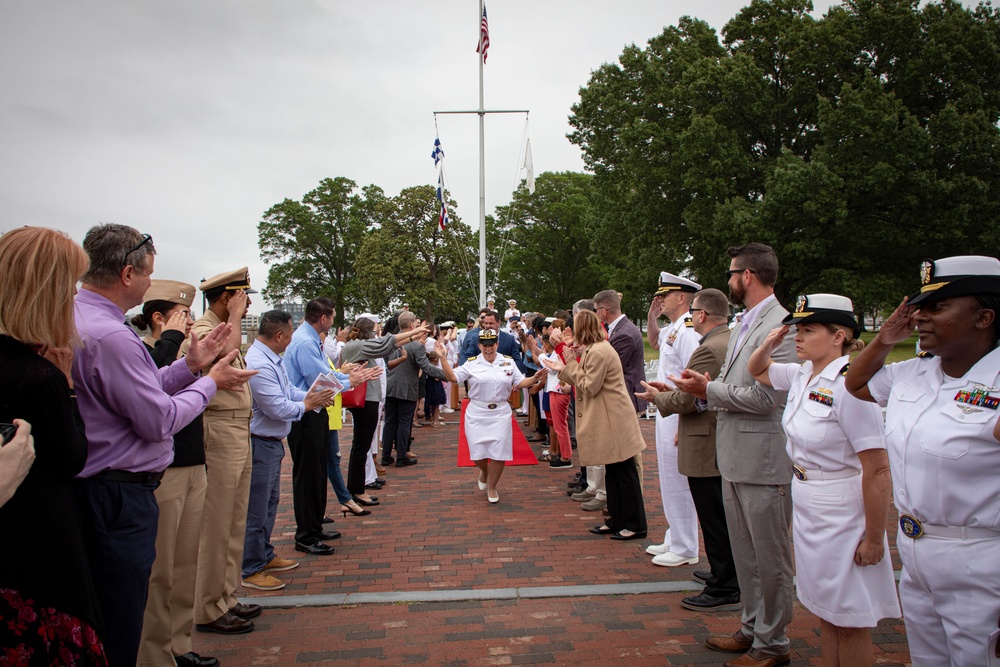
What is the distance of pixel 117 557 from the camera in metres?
2.72

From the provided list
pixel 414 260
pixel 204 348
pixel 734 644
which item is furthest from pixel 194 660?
pixel 414 260

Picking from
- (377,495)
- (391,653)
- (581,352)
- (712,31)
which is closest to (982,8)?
(712,31)

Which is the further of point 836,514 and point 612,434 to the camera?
point 612,434

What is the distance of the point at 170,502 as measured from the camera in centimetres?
361

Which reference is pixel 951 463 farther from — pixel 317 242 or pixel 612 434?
pixel 317 242

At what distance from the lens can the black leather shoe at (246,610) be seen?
4531 millimetres

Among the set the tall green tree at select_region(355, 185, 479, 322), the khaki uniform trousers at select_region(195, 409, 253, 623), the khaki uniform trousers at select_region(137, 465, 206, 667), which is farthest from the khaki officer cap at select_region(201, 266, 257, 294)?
the tall green tree at select_region(355, 185, 479, 322)

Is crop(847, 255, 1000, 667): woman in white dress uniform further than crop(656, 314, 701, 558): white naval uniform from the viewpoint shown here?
No

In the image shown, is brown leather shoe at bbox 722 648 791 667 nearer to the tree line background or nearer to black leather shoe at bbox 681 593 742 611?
black leather shoe at bbox 681 593 742 611

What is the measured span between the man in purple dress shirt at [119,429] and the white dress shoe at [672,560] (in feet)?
13.2

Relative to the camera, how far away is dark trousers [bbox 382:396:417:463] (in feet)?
32.8

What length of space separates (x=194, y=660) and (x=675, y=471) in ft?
12.7

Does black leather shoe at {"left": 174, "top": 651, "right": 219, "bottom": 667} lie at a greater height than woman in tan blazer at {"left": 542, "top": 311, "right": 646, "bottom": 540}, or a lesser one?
lesser

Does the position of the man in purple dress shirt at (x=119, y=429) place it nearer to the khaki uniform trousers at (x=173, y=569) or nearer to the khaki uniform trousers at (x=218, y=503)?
the khaki uniform trousers at (x=173, y=569)
